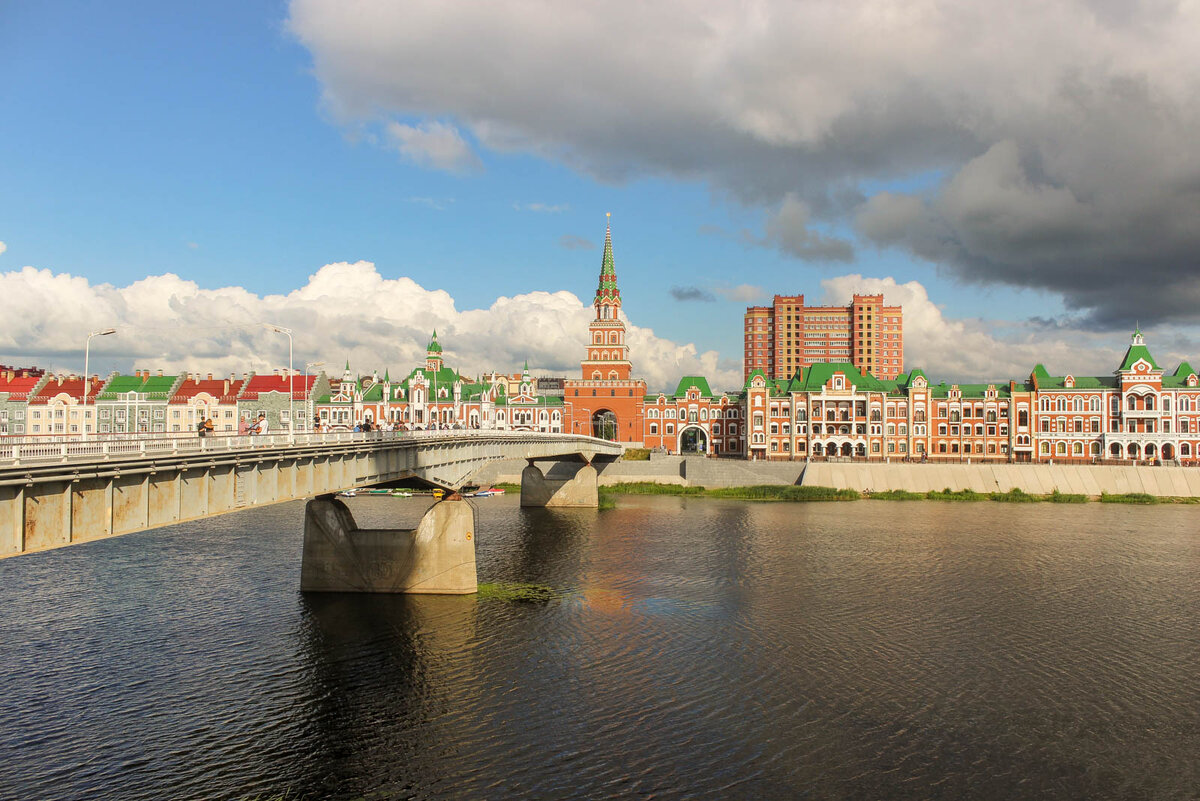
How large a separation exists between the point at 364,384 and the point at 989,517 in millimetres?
116422

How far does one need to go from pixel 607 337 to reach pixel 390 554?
108 meters

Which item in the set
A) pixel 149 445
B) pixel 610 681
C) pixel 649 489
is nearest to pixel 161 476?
pixel 149 445

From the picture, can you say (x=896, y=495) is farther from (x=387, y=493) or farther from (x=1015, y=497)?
(x=387, y=493)

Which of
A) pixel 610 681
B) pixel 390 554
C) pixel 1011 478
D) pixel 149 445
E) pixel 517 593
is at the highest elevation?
pixel 149 445

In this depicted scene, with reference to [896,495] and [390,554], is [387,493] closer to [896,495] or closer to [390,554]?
[390,554]

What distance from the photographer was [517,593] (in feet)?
144

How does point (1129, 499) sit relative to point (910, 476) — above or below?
below

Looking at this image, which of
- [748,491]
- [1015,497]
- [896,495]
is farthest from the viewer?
[748,491]

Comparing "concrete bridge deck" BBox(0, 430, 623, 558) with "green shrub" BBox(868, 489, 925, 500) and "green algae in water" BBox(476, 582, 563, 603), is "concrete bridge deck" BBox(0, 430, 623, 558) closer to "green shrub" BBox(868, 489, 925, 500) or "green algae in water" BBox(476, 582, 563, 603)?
"green algae in water" BBox(476, 582, 563, 603)

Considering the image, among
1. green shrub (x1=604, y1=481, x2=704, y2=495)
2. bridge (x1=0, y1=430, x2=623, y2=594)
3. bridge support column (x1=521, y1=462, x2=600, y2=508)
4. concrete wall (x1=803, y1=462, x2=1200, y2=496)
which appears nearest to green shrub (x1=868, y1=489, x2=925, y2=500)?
concrete wall (x1=803, y1=462, x2=1200, y2=496)

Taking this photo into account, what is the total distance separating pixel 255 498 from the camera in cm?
3123

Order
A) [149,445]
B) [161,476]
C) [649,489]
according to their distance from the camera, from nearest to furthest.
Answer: [161,476] < [149,445] < [649,489]

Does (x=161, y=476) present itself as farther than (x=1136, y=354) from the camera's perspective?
No

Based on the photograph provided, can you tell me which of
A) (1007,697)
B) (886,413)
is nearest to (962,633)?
(1007,697)
